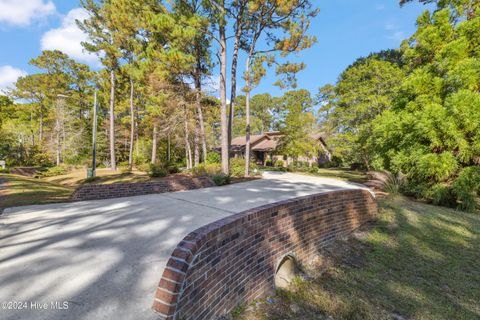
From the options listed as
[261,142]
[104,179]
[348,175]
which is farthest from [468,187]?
[261,142]

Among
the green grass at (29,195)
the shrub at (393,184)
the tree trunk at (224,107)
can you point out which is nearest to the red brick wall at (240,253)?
the green grass at (29,195)

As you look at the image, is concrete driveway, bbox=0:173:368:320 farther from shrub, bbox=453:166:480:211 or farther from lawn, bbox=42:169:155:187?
shrub, bbox=453:166:480:211

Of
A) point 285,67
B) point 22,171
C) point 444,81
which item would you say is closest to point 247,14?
point 285,67

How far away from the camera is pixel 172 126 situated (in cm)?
1501

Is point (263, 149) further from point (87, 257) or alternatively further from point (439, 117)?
point (87, 257)

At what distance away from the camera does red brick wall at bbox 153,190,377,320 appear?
1.89 m

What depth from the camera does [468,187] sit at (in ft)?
22.8

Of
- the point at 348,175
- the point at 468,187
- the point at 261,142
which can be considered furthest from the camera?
the point at 261,142

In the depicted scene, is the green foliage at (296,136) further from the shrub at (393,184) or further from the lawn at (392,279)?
the lawn at (392,279)

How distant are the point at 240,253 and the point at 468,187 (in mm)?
8713

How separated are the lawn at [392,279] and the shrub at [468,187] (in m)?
2.01

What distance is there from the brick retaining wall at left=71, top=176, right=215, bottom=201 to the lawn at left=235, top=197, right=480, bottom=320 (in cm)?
465

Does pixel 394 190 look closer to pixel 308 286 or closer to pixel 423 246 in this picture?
pixel 423 246

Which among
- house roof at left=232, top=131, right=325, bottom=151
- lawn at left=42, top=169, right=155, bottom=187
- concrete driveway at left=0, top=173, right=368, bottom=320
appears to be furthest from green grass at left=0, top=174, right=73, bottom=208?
house roof at left=232, top=131, right=325, bottom=151
